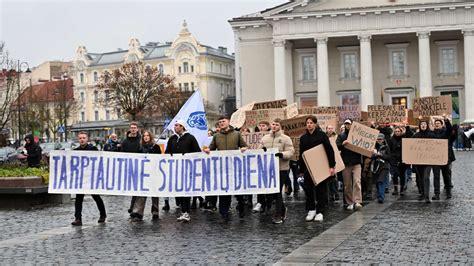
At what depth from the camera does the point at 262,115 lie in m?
21.0

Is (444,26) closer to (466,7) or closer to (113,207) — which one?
(466,7)

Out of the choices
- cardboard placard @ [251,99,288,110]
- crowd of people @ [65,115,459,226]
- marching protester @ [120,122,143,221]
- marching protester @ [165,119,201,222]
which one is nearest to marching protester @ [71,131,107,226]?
crowd of people @ [65,115,459,226]

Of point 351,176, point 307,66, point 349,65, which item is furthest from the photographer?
point 307,66

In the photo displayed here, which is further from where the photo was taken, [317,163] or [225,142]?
[225,142]

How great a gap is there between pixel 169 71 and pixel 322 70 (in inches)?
2320

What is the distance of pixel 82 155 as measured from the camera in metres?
15.2

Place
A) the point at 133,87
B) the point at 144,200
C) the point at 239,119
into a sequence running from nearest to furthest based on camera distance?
the point at 144,200 < the point at 239,119 < the point at 133,87

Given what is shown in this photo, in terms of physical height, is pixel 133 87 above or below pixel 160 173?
above

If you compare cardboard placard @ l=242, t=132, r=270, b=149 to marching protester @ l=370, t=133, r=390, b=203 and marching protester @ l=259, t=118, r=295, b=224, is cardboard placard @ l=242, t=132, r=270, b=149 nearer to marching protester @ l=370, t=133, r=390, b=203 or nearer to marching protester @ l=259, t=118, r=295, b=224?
marching protester @ l=370, t=133, r=390, b=203

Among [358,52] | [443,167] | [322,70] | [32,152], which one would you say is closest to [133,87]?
[322,70]

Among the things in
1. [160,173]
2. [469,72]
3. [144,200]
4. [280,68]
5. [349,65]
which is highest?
[349,65]

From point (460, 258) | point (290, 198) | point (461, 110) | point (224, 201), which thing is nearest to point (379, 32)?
point (461, 110)

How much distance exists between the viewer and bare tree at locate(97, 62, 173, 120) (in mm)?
73431

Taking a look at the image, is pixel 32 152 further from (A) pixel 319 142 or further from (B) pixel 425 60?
(B) pixel 425 60
